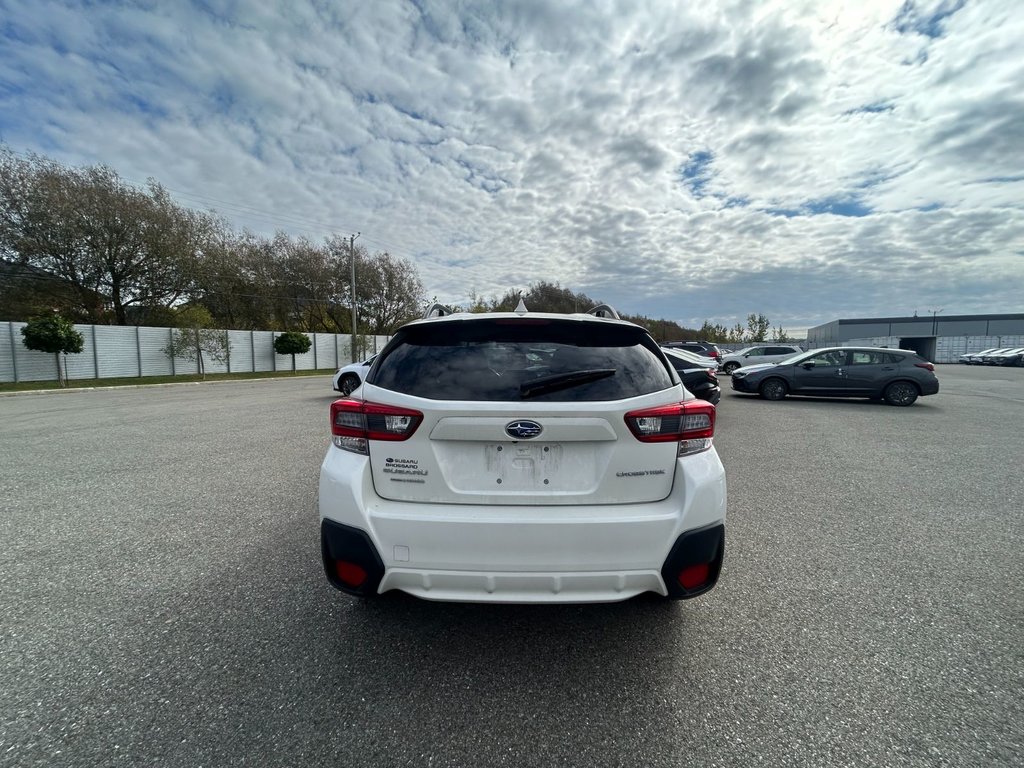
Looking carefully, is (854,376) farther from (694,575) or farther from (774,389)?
(694,575)

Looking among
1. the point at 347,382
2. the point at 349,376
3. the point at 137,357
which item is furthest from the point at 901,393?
the point at 137,357

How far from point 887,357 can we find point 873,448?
270 inches

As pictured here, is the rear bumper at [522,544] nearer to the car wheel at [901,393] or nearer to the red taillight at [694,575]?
the red taillight at [694,575]

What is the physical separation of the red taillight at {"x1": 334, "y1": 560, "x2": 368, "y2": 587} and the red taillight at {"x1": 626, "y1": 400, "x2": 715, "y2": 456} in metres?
1.41

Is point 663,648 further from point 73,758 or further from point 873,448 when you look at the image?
point 873,448

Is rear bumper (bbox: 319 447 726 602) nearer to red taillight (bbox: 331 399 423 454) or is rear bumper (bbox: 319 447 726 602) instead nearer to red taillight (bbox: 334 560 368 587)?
red taillight (bbox: 334 560 368 587)

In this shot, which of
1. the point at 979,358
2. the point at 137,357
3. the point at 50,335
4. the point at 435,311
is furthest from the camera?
the point at 979,358

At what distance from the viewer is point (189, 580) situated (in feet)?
9.51

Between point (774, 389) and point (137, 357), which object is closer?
point (774, 389)

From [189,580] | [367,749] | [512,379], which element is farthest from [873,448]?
[189,580]

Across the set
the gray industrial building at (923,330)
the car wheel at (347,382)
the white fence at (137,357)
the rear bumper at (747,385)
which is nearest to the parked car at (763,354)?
the rear bumper at (747,385)

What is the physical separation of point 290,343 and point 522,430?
31977 millimetres

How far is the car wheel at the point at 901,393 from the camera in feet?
37.6

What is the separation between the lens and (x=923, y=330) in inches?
3022
